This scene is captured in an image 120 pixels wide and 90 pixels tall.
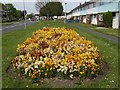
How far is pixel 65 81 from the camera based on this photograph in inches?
250

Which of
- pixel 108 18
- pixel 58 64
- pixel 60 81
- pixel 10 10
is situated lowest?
pixel 60 81

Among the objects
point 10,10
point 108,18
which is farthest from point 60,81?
point 10,10

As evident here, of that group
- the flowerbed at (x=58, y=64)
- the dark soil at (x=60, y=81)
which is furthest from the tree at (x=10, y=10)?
the dark soil at (x=60, y=81)

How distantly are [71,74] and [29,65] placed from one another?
119 cm

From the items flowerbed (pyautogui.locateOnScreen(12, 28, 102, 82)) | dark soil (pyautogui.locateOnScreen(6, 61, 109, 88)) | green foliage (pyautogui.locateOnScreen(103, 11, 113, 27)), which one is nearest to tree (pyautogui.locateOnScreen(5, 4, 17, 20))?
green foliage (pyautogui.locateOnScreen(103, 11, 113, 27))

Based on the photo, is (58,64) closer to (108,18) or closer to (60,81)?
(60,81)

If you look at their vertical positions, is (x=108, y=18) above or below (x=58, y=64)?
above

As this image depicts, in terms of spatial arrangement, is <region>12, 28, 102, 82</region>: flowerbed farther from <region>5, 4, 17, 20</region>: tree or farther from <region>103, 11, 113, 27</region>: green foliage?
<region>5, 4, 17, 20</region>: tree

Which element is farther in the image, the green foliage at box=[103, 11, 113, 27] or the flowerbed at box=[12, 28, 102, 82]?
the green foliage at box=[103, 11, 113, 27]

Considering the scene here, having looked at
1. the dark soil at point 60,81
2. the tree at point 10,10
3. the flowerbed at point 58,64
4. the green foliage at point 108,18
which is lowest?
the dark soil at point 60,81

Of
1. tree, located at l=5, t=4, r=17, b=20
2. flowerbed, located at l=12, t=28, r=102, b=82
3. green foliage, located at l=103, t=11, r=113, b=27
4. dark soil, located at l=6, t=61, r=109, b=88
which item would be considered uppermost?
tree, located at l=5, t=4, r=17, b=20

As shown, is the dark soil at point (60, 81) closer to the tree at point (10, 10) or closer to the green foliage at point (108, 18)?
the green foliage at point (108, 18)

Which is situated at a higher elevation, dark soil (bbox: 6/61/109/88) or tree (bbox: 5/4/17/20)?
tree (bbox: 5/4/17/20)

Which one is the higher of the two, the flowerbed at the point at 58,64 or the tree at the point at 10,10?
the tree at the point at 10,10
